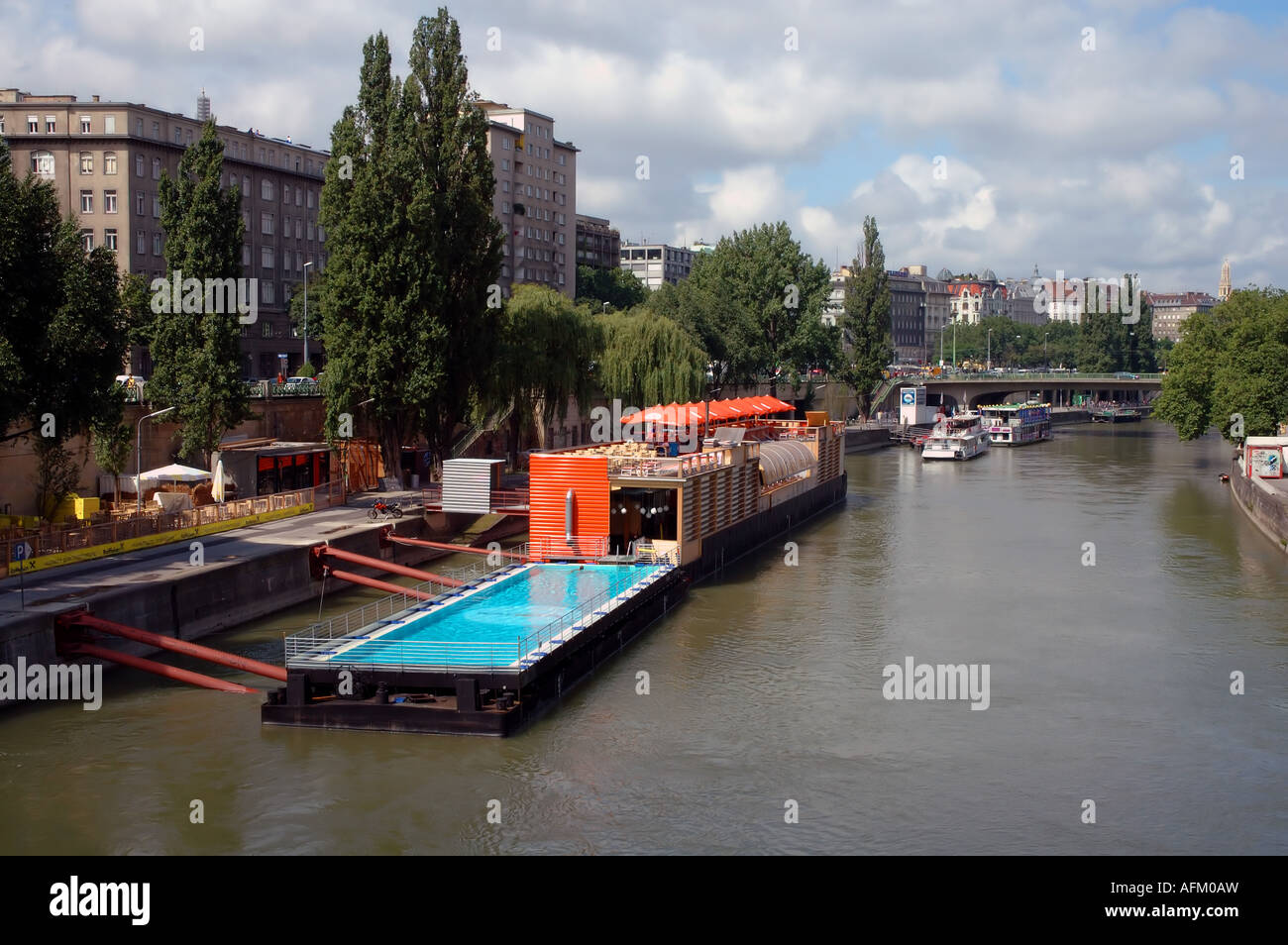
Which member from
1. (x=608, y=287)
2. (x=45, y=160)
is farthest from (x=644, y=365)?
(x=608, y=287)

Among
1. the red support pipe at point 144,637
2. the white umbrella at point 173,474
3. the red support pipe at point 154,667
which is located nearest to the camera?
the red support pipe at point 154,667

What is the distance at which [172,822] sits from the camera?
17.8 meters

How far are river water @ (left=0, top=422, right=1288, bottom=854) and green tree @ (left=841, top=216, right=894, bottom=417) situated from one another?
70108 mm

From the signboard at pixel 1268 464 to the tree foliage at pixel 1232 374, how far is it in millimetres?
10315

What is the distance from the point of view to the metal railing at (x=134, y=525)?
28609 mm

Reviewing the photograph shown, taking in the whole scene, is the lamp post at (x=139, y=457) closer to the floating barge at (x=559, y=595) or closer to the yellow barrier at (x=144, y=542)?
the yellow barrier at (x=144, y=542)

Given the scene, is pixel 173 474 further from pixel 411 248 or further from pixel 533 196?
pixel 533 196

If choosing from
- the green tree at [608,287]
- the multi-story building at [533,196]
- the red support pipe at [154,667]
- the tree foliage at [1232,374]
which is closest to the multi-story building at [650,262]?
the green tree at [608,287]

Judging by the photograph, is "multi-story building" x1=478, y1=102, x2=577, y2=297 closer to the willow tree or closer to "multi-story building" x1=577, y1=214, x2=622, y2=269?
"multi-story building" x1=577, y1=214, x2=622, y2=269

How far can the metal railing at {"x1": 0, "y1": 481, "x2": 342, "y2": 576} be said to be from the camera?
2861 cm

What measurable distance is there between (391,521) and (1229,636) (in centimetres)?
2238

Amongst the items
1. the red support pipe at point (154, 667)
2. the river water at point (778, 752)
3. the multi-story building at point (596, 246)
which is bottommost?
the river water at point (778, 752)
